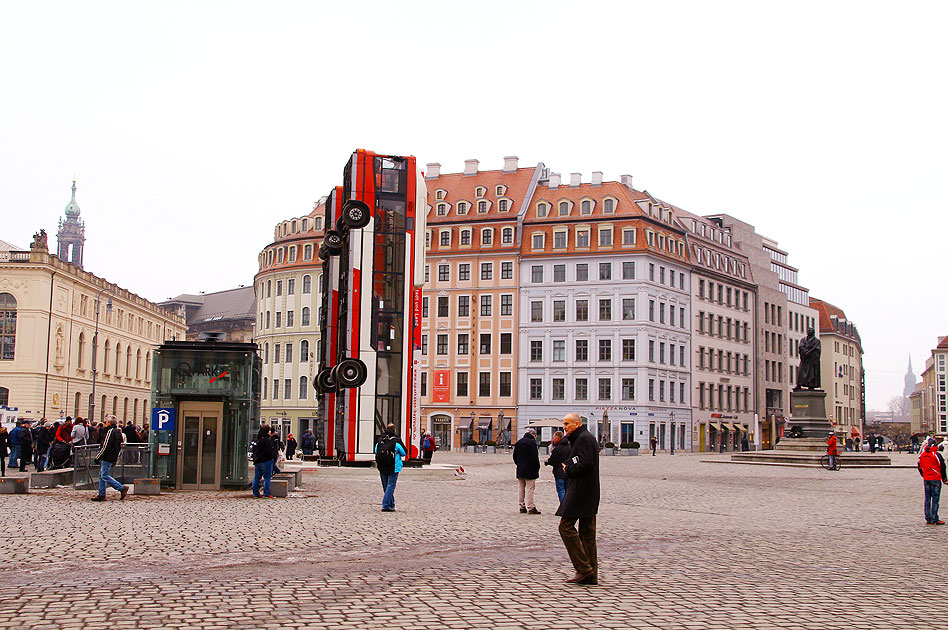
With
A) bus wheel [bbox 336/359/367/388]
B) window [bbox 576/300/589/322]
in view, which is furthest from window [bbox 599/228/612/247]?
bus wheel [bbox 336/359/367/388]

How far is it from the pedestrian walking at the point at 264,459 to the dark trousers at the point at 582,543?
12759 millimetres

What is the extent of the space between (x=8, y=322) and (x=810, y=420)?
187 feet

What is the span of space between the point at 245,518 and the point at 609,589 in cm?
906

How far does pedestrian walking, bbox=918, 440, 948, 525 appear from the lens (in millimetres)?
20422

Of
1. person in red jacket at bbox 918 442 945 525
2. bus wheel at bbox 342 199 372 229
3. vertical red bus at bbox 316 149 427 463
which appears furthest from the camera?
bus wheel at bbox 342 199 372 229

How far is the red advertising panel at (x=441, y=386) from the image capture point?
86.1 m

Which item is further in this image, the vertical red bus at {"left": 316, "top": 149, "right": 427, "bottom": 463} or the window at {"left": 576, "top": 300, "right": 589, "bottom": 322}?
the window at {"left": 576, "top": 300, "right": 589, "bottom": 322}

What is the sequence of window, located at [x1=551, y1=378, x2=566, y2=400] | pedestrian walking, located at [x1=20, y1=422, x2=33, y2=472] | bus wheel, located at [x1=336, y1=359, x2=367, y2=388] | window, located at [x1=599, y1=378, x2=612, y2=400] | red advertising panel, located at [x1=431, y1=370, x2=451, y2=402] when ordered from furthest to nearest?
red advertising panel, located at [x1=431, y1=370, x2=451, y2=402] → window, located at [x1=551, y1=378, x2=566, y2=400] → window, located at [x1=599, y1=378, x2=612, y2=400] → bus wheel, located at [x1=336, y1=359, x2=367, y2=388] → pedestrian walking, located at [x1=20, y1=422, x2=33, y2=472]

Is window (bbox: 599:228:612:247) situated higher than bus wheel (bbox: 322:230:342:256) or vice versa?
window (bbox: 599:228:612:247)

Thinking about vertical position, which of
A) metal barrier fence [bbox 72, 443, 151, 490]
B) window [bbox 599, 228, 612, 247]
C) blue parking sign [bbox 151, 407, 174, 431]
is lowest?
metal barrier fence [bbox 72, 443, 151, 490]

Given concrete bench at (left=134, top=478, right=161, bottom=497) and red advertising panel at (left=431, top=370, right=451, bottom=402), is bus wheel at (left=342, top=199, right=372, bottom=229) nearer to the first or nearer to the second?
concrete bench at (left=134, top=478, right=161, bottom=497)

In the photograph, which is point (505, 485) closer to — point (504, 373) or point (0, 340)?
point (504, 373)

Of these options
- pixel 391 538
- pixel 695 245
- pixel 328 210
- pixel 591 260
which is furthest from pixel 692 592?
pixel 695 245

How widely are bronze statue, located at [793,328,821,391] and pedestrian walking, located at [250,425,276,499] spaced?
36232mm
